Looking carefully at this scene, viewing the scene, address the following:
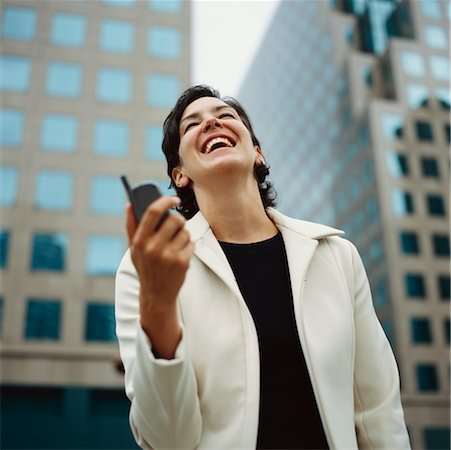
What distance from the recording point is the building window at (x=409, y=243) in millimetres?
37031

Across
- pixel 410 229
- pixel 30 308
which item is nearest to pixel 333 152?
pixel 410 229

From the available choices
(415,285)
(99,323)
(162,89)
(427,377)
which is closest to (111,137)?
(162,89)

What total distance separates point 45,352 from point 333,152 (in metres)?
35.1

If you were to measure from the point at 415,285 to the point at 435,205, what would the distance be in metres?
6.71

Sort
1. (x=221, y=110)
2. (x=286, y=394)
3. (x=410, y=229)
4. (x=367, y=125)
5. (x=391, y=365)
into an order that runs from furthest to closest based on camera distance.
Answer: (x=367, y=125) → (x=410, y=229) → (x=221, y=110) → (x=391, y=365) → (x=286, y=394)

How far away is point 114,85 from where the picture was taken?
86.6 ft

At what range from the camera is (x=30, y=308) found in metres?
22.4

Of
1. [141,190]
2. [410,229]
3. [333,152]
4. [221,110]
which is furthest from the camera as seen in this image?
[333,152]

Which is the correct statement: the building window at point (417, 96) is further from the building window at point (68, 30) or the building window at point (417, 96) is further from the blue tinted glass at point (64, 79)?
the blue tinted glass at point (64, 79)

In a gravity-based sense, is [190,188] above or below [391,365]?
above

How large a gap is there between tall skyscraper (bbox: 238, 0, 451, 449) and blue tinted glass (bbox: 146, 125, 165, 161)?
46.6ft

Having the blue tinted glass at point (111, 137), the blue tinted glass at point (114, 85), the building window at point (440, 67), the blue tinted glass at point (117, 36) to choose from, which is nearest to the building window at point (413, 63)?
the building window at point (440, 67)

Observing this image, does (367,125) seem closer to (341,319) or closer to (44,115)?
(44,115)

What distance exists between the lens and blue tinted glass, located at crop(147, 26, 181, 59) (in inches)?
1074
